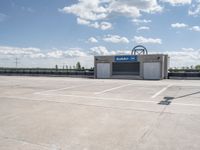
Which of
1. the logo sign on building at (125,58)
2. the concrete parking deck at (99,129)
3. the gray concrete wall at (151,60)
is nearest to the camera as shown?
the concrete parking deck at (99,129)

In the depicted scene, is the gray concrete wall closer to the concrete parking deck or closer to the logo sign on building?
the logo sign on building

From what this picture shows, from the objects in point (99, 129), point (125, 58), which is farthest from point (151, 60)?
point (99, 129)

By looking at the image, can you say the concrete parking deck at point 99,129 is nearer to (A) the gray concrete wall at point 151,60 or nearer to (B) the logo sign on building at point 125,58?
(A) the gray concrete wall at point 151,60

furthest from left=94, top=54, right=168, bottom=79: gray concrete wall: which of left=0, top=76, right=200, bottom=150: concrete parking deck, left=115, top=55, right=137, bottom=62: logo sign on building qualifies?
left=0, top=76, right=200, bottom=150: concrete parking deck

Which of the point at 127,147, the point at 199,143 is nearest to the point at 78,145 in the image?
the point at 127,147

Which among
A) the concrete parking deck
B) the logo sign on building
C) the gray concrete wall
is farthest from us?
the logo sign on building

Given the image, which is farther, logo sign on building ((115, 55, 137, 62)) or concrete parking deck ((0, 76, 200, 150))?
logo sign on building ((115, 55, 137, 62))

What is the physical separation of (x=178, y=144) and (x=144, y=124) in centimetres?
131

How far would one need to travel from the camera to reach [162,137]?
3881mm

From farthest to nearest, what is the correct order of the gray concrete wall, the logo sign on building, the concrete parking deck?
1. the logo sign on building
2. the gray concrete wall
3. the concrete parking deck

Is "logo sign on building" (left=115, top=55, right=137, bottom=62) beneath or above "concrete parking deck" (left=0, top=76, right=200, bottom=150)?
above

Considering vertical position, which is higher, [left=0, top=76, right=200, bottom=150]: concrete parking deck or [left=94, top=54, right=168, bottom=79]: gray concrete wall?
[left=94, top=54, right=168, bottom=79]: gray concrete wall

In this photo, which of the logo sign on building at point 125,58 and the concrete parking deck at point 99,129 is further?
the logo sign on building at point 125,58

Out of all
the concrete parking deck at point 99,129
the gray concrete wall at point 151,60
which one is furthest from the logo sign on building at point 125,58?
the concrete parking deck at point 99,129
